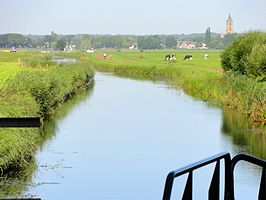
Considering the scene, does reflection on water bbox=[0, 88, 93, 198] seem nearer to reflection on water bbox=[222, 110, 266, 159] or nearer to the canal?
the canal

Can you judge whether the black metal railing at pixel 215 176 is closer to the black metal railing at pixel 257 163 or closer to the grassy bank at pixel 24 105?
the black metal railing at pixel 257 163

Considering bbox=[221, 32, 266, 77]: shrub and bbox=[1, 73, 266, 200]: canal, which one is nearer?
bbox=[1, 73, 266, 200]: canal

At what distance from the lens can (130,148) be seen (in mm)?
20125

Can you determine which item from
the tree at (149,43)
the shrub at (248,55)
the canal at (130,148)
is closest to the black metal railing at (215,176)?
the canal at (130,148)

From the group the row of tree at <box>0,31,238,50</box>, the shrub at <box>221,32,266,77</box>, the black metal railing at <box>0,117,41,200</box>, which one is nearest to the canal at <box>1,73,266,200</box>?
the shrub at <box>221,32,266,77</box>

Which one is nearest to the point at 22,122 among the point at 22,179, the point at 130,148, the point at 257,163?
the point at 257,163

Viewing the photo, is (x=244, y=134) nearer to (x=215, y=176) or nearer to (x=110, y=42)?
(x=215, y=176)

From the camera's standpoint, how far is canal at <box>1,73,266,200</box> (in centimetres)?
1449

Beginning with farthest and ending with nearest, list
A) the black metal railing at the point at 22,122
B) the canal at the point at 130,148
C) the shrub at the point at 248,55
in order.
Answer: the shrub at the point at 248,55 < the canal at the point at 130,148 < the black metal railing at the point at 22,122

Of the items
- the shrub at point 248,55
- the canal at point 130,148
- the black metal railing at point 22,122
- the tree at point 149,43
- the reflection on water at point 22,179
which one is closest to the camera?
the black metal railing at point 22,122

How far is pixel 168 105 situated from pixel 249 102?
6.51m

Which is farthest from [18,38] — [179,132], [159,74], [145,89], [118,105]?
[179,132]

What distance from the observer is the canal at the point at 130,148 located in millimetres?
14492

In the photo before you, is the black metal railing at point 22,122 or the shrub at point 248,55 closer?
the black metal railing at point 22,122
